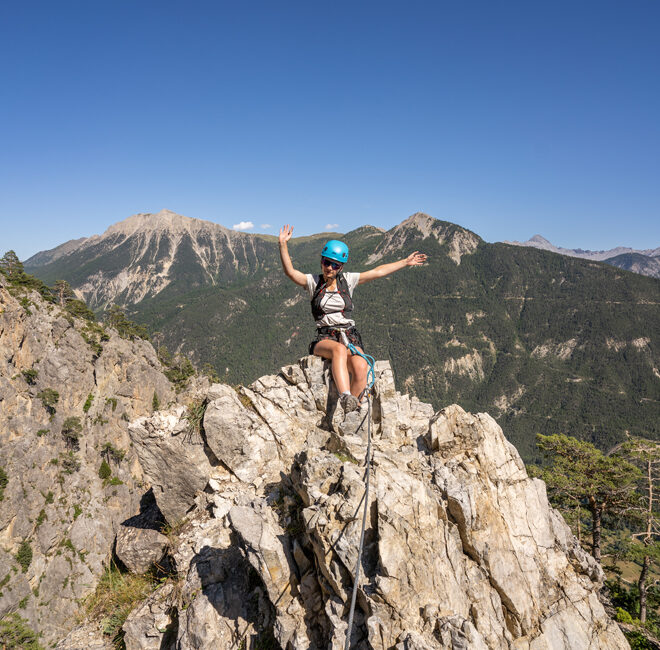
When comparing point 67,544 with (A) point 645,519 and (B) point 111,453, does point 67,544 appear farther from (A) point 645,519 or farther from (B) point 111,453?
(A) point 645,519

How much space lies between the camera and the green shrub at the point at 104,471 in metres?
50.1

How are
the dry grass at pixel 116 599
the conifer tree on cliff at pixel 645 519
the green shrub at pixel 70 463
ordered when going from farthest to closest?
the green shrub at pixel 70 463
the conifer tree on cliff at pixel 645 519
the dry grass at pixel 116 599

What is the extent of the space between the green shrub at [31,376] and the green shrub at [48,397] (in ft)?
5.49

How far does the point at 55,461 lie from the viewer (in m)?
46.2

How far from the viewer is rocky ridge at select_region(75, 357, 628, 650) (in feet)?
17.0

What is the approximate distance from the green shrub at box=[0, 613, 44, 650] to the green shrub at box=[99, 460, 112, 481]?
16.0 m

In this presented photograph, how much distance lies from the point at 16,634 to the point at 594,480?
49894 millimetres

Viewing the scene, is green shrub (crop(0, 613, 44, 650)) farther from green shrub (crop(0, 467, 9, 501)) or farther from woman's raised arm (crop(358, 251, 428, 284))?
woman's raised arm (crop(358, 251, 428, 284))

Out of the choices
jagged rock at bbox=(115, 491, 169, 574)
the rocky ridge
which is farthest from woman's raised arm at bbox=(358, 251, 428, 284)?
jagged rock at bbox=(115, 491, 169, 574)

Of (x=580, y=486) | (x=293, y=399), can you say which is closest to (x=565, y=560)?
(x=293, y=399)

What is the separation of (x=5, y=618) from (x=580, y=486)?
52321mm

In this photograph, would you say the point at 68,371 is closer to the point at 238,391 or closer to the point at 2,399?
the point at 2,399

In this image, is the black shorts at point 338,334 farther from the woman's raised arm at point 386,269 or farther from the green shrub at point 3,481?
the green shrub at point 3,481

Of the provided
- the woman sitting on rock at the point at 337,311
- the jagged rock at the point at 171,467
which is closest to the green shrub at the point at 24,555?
the jagged rock at the point at 171,467
